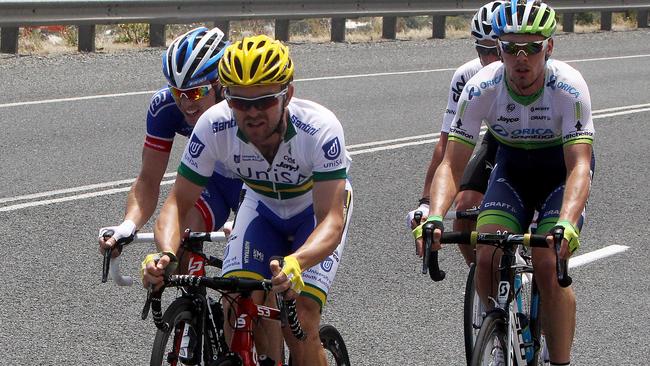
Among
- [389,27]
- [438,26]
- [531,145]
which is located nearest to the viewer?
[531,145]

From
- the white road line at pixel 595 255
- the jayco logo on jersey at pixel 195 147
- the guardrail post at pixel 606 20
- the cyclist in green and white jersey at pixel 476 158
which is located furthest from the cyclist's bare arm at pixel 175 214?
the guardrail post at pixel 606 20

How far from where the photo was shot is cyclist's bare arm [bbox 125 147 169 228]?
552 cm

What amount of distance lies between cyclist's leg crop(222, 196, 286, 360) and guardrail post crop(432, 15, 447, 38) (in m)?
16.2

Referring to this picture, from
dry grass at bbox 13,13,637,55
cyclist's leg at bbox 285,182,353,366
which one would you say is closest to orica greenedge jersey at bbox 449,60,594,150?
cyclist's leg at bbox 285,182,353,366

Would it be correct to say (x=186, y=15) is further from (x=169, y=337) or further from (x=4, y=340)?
(x=169, y=337)

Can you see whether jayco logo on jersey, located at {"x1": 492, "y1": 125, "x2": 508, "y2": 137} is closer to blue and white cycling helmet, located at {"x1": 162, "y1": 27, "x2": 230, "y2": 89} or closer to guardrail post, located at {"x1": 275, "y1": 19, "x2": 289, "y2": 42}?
blue and white cycling helmet, located at {"x1": 162, "y1": 27, "x2": 230, "y2": 89}

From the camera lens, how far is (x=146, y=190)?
5.74 m

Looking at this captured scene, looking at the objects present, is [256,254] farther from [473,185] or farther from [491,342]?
[473,185]

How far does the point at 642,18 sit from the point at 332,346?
21.2 m

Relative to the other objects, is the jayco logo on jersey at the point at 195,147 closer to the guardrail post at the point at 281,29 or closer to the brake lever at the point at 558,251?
the brake lever at the point at 558,251

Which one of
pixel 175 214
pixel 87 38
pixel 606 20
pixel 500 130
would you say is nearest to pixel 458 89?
pixel 500 130

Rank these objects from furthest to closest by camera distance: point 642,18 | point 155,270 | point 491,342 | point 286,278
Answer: point 642,18
point 491,342
point 155,270
point 286,278

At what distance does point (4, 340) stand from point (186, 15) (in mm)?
10921

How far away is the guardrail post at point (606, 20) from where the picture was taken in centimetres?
2455
